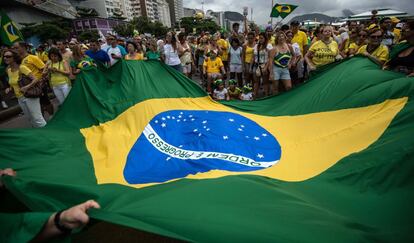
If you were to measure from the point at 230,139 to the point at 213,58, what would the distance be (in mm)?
4596

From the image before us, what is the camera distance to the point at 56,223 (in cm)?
134

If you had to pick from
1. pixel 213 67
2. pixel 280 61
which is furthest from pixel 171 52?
pixel 280 61

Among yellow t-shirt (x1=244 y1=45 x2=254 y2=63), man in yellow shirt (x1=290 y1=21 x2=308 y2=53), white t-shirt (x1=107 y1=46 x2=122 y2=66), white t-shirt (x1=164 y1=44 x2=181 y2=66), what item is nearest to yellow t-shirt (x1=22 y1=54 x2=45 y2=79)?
white t-shirt (x1=107 y1=46 x2=122 y2=66)

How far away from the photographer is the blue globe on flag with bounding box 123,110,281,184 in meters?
2.83

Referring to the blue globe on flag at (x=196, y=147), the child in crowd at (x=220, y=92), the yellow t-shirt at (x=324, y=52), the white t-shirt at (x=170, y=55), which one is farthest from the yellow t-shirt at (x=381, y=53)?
the white t-shirt at (x=170, y=55)

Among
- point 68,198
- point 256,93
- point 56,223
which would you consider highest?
point 56,223

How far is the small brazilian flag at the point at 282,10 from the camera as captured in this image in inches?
326

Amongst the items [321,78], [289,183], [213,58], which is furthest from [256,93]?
[289,183]

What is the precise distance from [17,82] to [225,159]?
4174mm

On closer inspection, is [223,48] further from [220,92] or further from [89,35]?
[89,35]

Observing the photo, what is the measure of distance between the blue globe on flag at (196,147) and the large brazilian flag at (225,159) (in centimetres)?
2

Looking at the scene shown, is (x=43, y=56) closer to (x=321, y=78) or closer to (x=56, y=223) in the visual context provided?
(x=321, y=78)

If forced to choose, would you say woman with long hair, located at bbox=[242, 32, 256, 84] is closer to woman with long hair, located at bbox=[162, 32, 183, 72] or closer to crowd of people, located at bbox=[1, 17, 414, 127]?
crowd of people, located at bbox=[1, 17, 414, 127]

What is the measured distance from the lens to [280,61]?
597 cm
